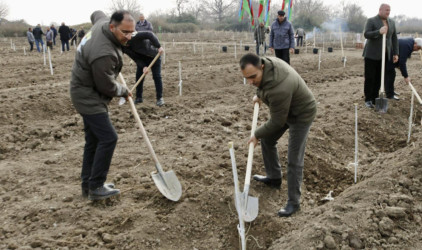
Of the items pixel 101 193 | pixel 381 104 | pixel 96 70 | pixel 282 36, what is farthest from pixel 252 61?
pixel 282 36

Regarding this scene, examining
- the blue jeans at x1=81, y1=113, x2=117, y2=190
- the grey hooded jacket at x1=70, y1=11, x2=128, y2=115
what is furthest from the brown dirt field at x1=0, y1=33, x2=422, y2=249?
the grey hooded jacket at x1=70, y1=11, x2=128, y2=115

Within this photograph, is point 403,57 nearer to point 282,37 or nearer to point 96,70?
point 282,37

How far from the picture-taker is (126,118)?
6.44 meters

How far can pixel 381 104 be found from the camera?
261 inches

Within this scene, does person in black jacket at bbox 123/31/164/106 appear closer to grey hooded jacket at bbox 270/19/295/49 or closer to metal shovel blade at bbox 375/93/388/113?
grey hooded jacket at bbox 270/19/295/49

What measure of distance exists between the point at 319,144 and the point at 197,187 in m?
2.22

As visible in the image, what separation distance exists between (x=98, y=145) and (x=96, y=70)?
0.72 m

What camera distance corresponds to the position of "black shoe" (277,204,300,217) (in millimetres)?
3623

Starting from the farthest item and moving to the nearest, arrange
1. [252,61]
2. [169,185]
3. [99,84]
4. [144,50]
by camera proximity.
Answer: [144,50], [169,185], [99,84], [252,61]

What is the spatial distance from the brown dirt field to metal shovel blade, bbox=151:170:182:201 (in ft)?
0.30

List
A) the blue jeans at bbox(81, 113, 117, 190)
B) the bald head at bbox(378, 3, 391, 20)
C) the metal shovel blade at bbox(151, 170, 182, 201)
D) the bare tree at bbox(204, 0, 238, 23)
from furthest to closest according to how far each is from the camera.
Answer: the bare tree at bbox(204, 0, 238, 23), the bald head at bbox(378, 3, 391, 20), the metal shovel blade at bbox(151, 170, 182, 201), the blue jeans at bbox(81, 113, 117, 190)

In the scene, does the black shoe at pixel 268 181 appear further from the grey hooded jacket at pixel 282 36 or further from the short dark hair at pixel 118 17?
the grey hooded jacket at pixel 282 36

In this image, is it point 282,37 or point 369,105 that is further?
point 282,37

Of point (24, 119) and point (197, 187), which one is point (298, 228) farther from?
point (24, 119)
